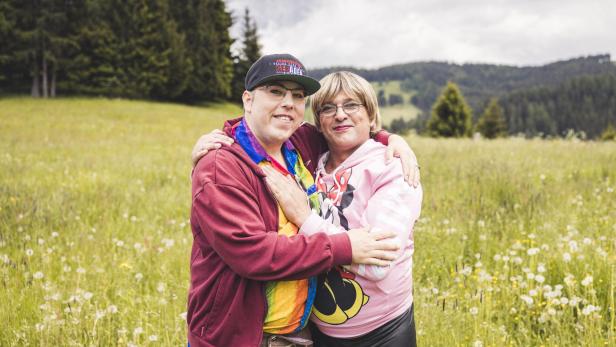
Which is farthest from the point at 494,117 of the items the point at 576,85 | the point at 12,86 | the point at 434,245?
the point at 576,85

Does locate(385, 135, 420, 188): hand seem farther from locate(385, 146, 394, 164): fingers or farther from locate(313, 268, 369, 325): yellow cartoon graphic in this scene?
locate(313, 268, 369, 325): yellow cartoon graphic

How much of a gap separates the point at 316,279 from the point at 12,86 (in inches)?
1869

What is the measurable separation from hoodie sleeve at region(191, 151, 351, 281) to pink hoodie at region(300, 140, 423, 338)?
0.58 feet

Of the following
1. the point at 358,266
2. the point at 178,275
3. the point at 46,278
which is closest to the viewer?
the point at 358,266

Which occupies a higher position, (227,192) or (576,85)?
(576,85)

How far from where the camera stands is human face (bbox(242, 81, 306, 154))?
2143 millimetres

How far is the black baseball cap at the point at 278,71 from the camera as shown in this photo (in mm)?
2064

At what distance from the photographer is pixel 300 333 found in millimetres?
2215

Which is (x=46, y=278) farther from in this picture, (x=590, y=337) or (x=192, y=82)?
(x=192, y=82)

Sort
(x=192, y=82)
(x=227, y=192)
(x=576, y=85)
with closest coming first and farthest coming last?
(x=227, y=192) < (x=192, y=82) < (x=576, y=85)

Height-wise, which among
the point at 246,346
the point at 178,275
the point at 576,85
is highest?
the point at 576,85

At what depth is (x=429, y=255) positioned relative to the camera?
Answer: 4254mm

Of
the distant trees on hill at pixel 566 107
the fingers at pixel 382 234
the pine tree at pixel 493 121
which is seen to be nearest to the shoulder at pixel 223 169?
the fingers at pixel 382 234

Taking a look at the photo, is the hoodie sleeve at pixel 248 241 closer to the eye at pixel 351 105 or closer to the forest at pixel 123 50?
the eye at pixel 351 105
